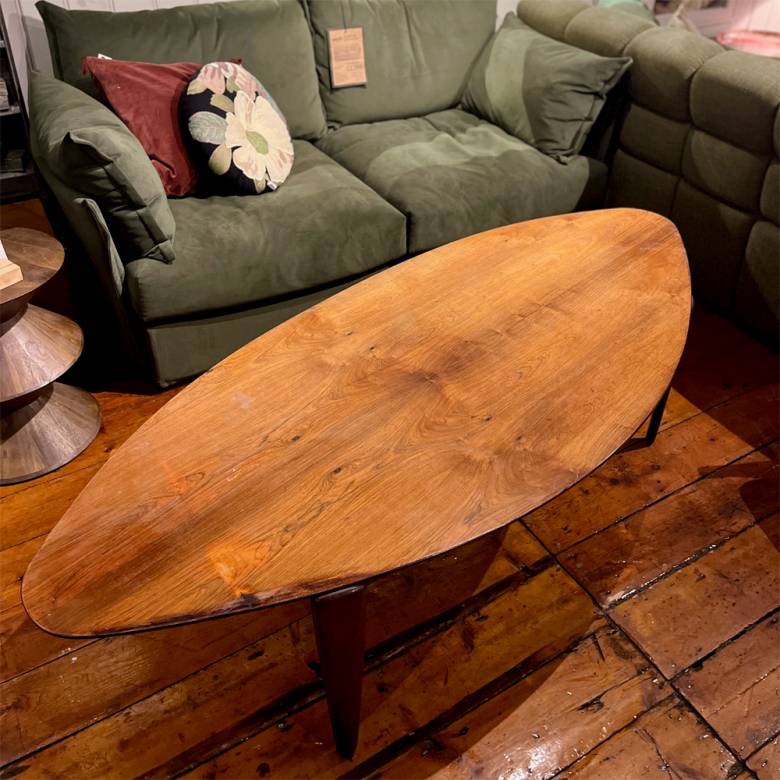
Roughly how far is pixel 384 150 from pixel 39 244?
1.09 meters

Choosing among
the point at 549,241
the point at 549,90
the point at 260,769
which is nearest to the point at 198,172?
the point at 549,241

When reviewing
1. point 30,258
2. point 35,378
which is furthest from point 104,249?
point 35,378

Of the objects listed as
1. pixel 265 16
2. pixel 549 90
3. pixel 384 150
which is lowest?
pixel 384 150

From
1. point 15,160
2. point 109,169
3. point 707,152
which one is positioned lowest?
point 15,160

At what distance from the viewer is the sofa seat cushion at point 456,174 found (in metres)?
2.15

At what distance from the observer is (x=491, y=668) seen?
1.40m

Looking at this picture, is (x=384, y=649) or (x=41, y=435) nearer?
(x=384, y=649)

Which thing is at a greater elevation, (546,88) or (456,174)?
(546,88)

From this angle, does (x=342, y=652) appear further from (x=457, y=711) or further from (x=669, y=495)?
(x=669, y=495)

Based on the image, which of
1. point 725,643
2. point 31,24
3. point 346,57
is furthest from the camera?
point 346,57

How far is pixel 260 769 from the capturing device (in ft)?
4.10

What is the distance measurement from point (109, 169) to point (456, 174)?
3.29 feet

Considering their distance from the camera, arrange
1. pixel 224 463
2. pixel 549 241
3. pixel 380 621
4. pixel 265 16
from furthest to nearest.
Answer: pixel 265 16, pixel 549 241, pixel 380 621, pixel 224 463

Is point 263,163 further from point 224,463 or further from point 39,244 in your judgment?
point 224,463
